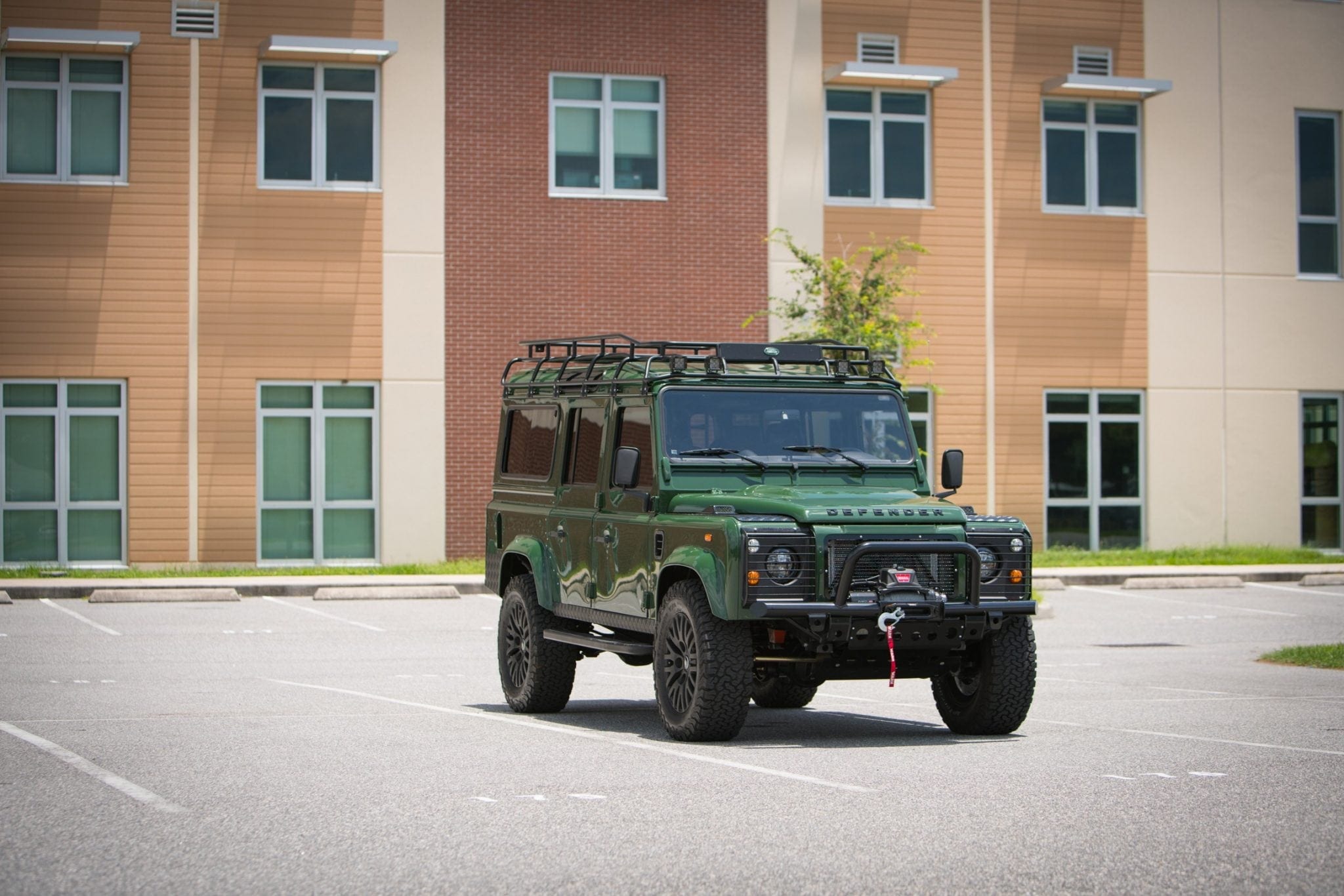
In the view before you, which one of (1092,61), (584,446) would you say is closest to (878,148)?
(1092,61)

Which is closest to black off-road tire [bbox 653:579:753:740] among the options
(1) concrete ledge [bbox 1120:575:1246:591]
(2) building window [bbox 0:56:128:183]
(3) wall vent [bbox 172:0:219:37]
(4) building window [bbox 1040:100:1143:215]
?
(1) concrete ledge [bbox 1120:575:1246:591]

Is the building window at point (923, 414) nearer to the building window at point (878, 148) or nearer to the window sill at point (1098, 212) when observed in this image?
the building window at point (878, 148)

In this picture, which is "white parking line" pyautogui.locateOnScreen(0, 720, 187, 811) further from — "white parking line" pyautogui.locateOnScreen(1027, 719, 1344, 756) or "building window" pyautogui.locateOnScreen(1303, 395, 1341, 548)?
"building window" pyautogui.locateOnScreen(1303, 395, 1341, 548)

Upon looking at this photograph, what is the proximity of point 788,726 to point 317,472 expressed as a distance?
18.8 m

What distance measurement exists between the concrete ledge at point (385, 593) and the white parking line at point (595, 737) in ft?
32.7

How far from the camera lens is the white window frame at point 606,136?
31.5m

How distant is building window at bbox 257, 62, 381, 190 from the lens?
3045 cm

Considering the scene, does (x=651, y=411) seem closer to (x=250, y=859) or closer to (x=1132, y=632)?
(x=250, y=859)

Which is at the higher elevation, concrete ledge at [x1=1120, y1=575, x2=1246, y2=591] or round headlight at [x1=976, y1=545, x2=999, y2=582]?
round headlight at [x1=976, y1=545, x2=999, y2=582]

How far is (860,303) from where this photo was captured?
1148 inches

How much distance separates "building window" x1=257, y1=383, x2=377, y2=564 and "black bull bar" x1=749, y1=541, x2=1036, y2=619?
20.2 meters

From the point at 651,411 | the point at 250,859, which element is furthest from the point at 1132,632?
the point at 250,859

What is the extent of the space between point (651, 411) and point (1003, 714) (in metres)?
3.07

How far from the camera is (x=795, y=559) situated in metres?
11.4
